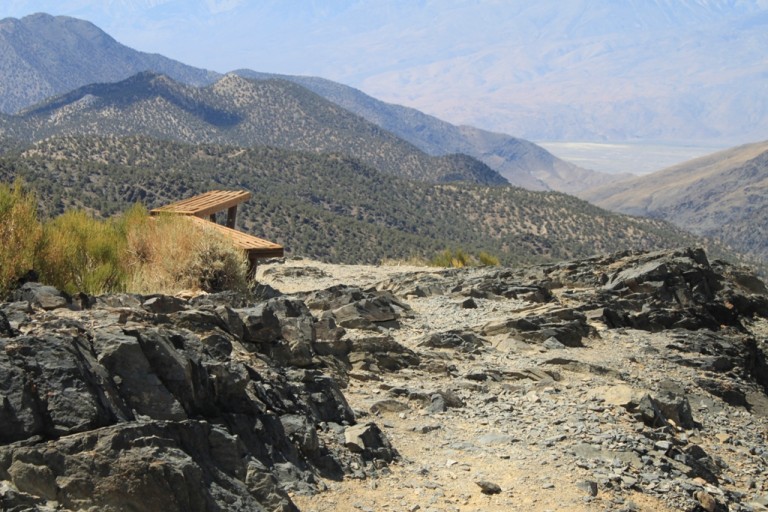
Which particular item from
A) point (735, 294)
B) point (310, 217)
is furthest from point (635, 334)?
point (310, 217)

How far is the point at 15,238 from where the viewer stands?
34.2ft

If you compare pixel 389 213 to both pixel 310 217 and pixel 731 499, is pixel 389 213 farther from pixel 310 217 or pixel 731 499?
pixel 731 499

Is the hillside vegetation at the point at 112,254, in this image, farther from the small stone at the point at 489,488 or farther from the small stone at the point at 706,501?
the small stone at the point at 706,501

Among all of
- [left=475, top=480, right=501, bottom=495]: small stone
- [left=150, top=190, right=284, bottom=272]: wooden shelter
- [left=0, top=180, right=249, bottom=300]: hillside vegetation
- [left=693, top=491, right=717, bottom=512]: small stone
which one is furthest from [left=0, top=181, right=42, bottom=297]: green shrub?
[left=693, top=491, right=717, bottom=512]: small stone

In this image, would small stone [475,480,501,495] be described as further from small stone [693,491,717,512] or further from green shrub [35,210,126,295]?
green shrub [35,210,126,295]

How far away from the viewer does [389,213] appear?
68125 mm

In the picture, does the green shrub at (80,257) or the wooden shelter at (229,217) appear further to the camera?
the wooden shelter at (229,217)

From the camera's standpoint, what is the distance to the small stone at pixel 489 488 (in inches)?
302

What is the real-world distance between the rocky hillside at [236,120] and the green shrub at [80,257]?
88331 millimetres

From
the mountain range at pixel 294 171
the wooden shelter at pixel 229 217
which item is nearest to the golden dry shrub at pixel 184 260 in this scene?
the wooden shelter at pixel 229 217

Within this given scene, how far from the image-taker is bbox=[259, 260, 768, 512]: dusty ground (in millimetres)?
7578

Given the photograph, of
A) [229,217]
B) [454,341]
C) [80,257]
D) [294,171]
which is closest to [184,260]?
[80,257]

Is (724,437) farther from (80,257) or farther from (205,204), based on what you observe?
(205,204)

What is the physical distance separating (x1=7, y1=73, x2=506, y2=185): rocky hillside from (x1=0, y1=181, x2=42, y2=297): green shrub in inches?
3577
